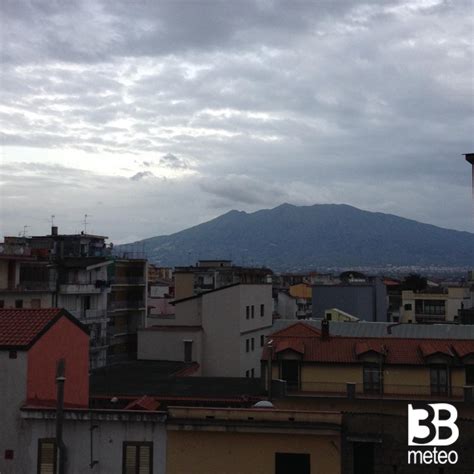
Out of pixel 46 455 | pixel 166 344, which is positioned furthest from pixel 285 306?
pixel 46 455

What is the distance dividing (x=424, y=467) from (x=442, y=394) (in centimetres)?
1376

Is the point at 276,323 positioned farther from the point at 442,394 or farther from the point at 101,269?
the point at 442,394

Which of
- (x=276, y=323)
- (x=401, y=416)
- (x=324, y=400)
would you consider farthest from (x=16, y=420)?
(x=276, y=323)

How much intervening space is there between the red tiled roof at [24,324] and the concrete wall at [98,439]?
2.34 meters

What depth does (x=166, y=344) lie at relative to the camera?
56.5 meters

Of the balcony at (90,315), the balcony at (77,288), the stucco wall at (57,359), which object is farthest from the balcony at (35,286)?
the stucco wall at (57,359)

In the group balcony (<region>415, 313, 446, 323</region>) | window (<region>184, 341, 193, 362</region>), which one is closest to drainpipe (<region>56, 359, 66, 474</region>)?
window (<region>184, 341, 193, 362</region>)

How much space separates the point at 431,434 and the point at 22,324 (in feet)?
45.8

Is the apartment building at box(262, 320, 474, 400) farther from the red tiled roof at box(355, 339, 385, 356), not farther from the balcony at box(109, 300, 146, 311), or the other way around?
the balcony at box(109, 300, 146, 311)

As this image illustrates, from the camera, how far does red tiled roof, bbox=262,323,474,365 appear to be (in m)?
33.6

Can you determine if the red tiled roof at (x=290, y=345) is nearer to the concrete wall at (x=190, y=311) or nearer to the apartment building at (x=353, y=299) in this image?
the concrete wall at (x=190, y=311)

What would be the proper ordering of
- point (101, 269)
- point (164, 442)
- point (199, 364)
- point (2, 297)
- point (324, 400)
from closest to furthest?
point (164, 442) < point (324, 400) < point (2, 297) < point (199, 364) < point (101, 269)

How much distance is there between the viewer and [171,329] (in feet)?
185

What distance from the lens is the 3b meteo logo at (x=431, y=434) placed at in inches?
799
